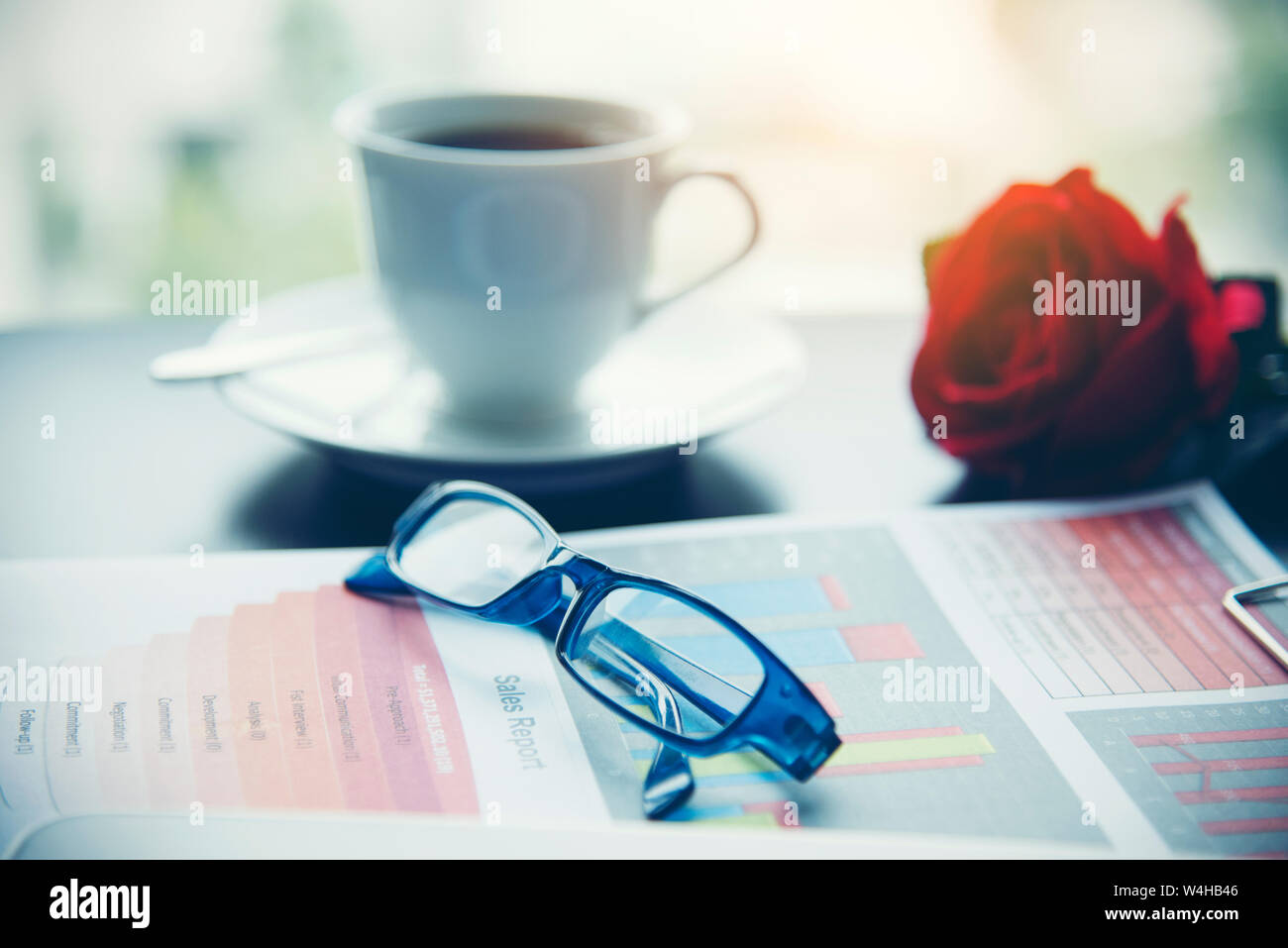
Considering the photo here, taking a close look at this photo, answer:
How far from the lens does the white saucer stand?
1.77 ft

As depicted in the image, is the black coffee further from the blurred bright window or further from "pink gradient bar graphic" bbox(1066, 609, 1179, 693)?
the blurred bright window

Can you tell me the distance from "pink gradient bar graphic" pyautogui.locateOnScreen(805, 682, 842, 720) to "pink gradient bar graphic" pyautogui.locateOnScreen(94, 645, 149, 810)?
25 centimetres

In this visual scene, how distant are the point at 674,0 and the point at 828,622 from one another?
1.00 meters

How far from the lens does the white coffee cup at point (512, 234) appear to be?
0.53m

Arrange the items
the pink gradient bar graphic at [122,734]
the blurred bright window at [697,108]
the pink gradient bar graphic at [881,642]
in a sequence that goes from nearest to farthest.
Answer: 1. the pink gradient bar graphic at [122,734]
2. the pink gradient bar graphic at [881,642]
3. the blurred bright window at [697,108]

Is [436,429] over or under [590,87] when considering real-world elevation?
under

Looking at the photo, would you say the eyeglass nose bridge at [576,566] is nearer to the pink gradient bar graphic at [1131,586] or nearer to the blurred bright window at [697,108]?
the pink gradient bar graphic at [1131,586]

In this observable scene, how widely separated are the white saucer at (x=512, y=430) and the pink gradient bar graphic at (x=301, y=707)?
4.0 inches

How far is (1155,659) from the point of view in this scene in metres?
0.46

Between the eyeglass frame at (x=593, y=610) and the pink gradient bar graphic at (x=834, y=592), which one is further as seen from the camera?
the pink gradient bar graphic at (x=834, y=592)

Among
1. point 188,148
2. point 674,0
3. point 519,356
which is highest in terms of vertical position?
point 674,0

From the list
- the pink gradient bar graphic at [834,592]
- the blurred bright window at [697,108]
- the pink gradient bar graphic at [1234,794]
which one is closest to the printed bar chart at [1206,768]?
the pink gradient bar graphic at [1234,794]

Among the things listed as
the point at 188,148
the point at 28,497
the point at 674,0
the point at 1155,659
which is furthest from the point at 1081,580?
the point at 188,148
